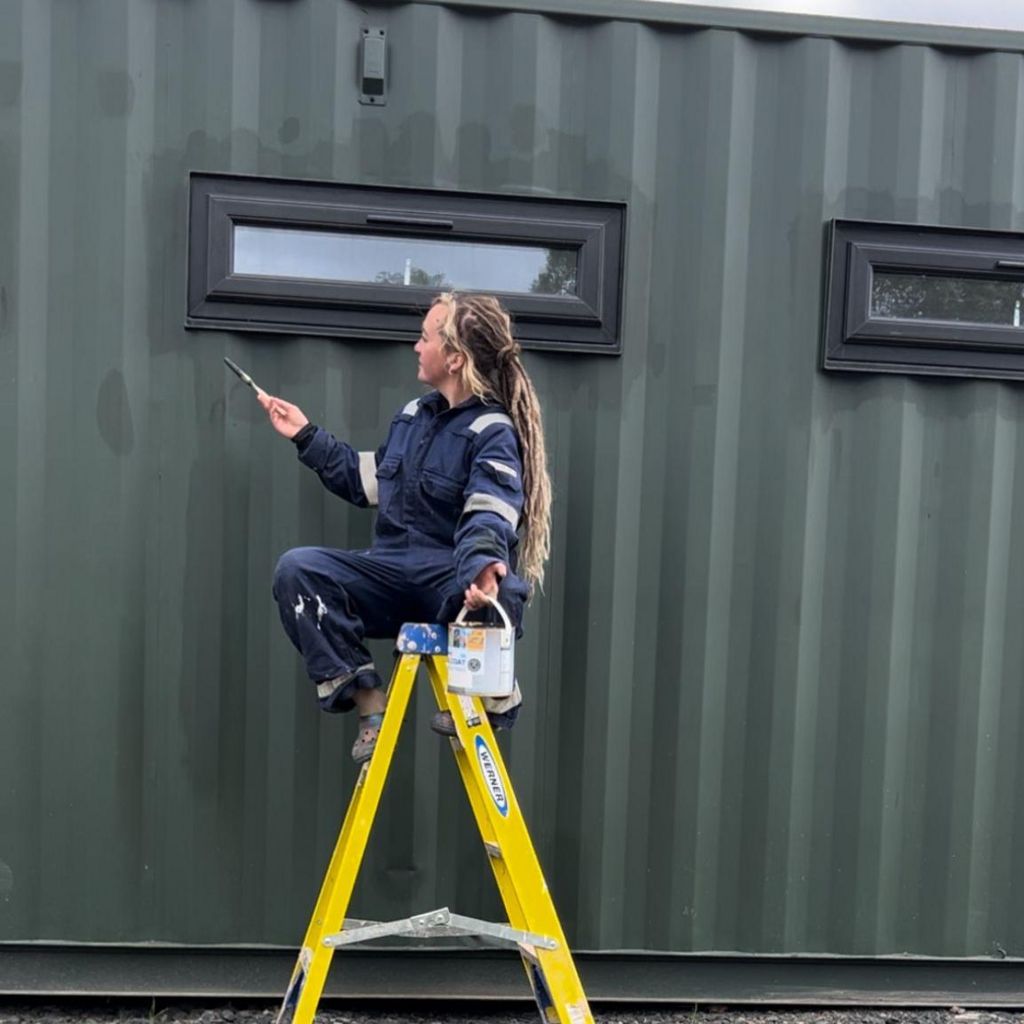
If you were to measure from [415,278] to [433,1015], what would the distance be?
229 centimetres

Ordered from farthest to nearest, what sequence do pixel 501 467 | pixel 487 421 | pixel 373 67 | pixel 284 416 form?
pixel 373 67
pixel 284 416
pixel 487 421
pixel 501 467

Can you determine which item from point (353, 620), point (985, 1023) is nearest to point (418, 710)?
point (353, 620)

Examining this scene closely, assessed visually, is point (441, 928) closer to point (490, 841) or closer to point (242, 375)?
point (490, 841)

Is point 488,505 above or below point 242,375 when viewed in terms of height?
below

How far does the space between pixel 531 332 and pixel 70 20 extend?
1.63 meters

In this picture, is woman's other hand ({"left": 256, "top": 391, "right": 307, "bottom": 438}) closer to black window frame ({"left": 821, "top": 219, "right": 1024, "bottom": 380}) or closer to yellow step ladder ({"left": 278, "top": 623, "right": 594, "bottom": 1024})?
yellow step ladder ({"left": 278, "top": 623, "right": 594, "bottom": 1024})

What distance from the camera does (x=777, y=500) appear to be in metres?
3.39

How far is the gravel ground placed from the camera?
10.5ft

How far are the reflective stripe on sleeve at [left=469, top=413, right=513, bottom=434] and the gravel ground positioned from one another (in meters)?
1.88

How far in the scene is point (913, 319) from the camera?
338 centimetres

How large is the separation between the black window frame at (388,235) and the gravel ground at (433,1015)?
2.07 m

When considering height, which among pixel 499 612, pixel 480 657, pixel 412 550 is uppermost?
pixel 412 550

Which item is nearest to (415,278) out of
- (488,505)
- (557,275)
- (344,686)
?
(557,275)

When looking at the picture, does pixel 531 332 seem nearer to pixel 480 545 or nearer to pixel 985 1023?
pixel 480 545
